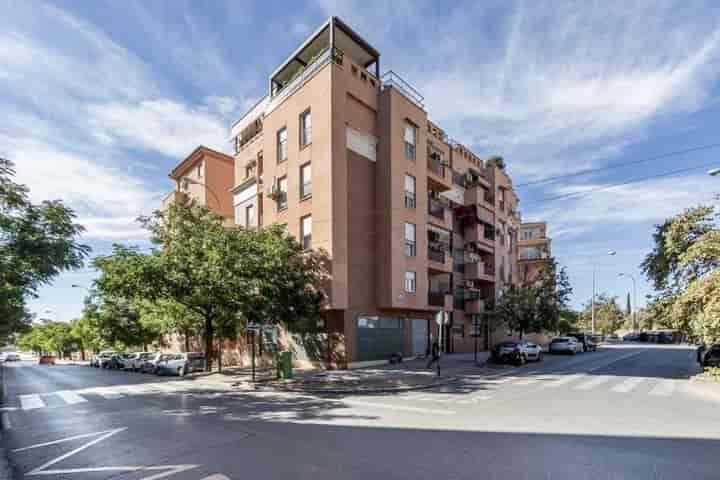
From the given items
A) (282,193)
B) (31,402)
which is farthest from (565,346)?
(31,402)

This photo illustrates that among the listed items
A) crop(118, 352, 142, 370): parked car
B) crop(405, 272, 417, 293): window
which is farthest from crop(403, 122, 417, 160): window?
crop(118, 352, 142, 370): parked car

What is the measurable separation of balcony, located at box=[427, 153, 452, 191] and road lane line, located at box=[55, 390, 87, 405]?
21.7 m

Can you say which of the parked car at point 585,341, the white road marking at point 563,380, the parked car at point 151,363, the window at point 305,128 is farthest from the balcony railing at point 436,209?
the parked car at point 151,363

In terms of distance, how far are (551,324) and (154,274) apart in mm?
26715

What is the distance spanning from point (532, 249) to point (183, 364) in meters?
45.7

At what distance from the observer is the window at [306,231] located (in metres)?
22.5

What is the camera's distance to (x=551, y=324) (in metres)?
29.9

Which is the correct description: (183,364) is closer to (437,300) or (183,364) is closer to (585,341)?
(437,300)

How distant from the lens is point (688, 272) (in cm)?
1892

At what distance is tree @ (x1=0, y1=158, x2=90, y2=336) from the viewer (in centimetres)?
1105

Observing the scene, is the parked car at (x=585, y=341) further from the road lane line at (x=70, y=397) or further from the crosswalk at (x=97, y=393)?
the road lane line at (x=70, y=397)

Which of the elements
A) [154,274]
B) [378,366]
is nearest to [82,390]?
[154,274]

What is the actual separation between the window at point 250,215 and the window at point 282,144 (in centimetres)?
492

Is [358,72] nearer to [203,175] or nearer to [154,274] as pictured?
Answer: [154,274]
